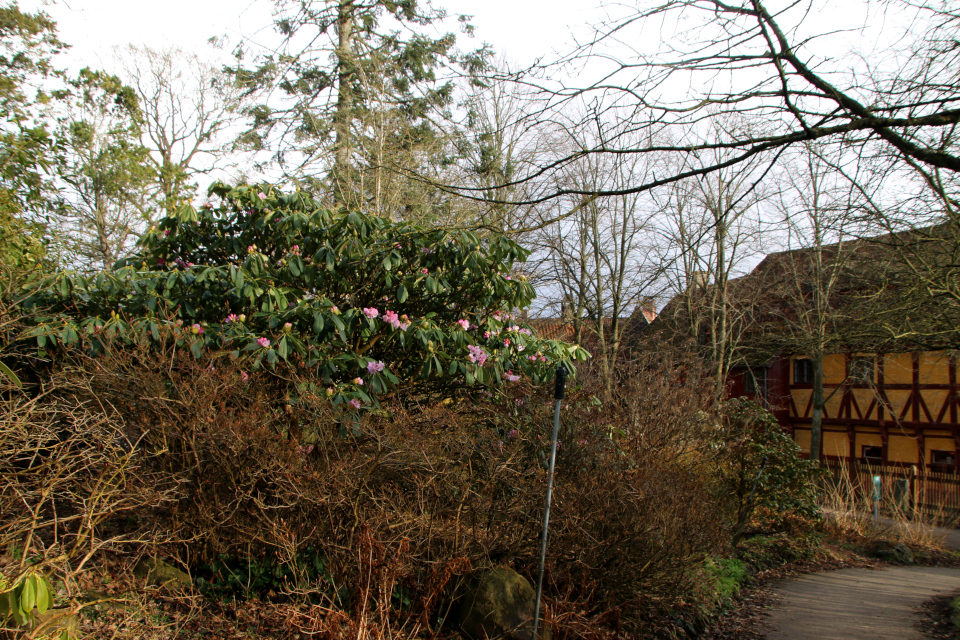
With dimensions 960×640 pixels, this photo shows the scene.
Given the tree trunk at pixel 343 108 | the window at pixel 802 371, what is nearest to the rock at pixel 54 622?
the tree trunk at pixel 343 108

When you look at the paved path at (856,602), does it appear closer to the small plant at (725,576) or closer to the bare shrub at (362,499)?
the small plant at (725,576)

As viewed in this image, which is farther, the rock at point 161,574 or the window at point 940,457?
the window at point 940,457

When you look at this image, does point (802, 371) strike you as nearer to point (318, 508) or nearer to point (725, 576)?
point (725, 576)

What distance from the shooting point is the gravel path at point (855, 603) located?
647 cm

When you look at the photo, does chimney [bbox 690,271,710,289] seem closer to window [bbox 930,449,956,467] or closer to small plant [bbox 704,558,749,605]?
small plant [bbox 704,558,749,605]

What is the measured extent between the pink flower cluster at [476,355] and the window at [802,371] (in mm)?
21113

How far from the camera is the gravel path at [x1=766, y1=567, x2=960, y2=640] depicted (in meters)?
6.47

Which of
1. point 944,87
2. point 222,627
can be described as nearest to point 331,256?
point 222,627

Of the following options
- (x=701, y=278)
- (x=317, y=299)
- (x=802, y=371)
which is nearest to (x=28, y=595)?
(x=317, y=299)

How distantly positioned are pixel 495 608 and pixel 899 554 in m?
9.97

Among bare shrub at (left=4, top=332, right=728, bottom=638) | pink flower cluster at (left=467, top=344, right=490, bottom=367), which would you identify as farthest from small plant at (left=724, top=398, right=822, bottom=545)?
pink flower cluster at (left=467, top=344, right=490, bottom=367)

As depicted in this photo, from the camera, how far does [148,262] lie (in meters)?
6.75

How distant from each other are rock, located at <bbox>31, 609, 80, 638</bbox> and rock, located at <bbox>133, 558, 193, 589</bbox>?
1.56 meters

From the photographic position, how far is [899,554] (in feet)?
38.4
